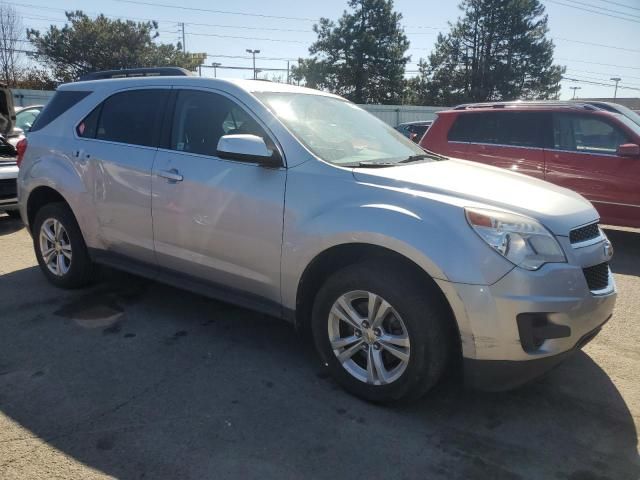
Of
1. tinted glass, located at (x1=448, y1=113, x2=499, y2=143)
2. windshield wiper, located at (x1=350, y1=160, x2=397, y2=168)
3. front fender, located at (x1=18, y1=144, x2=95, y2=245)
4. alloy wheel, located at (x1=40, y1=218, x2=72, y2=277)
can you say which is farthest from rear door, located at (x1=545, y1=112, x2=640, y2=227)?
alloy wheel, located at (x1=40, y1=218, x2=72, y2=277)

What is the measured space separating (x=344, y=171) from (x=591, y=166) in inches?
192

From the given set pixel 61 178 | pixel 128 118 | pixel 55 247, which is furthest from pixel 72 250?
pixel 128 118

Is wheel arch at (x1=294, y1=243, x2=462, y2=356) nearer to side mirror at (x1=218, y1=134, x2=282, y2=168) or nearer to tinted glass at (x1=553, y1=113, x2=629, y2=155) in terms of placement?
side mirror at (x1=218, y1=134, x2=282, y2=168)

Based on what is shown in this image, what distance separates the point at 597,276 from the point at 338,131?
6.14 feet

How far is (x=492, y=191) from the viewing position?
9.73 ft

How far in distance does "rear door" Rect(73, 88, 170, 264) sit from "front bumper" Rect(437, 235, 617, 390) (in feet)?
7.85

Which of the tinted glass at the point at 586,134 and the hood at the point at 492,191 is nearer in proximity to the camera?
the hood at the point at 492,191

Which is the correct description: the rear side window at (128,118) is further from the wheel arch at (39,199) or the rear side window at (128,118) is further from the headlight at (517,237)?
the headlight at (517,237)

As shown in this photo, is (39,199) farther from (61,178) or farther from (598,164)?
(598,164)

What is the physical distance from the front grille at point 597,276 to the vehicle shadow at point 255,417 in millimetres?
726

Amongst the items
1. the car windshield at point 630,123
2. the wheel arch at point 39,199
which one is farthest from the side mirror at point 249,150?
the car windshield at point 630,123

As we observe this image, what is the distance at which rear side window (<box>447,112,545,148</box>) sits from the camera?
7.18 m

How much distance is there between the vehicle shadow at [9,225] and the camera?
738cm

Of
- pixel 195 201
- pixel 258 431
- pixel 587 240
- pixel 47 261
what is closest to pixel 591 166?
pixel 587 240
